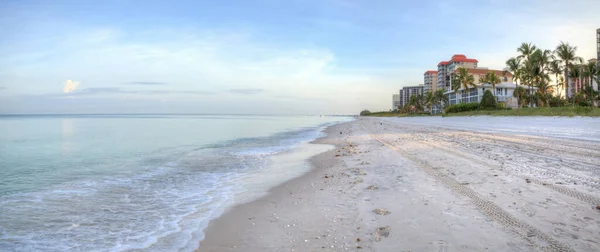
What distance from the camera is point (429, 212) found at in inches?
174

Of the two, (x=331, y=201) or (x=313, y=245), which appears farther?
(x=331, y=201)

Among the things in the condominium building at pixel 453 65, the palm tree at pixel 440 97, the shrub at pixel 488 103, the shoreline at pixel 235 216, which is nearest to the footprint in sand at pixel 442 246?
the shoreline at pixel 235 216

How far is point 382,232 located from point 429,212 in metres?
1.05

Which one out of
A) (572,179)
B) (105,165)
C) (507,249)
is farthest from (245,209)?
(105,165)

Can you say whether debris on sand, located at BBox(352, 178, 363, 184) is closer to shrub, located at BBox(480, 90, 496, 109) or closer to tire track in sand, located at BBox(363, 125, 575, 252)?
tire track in sand, located at BBox(363, 125, 575, 252)

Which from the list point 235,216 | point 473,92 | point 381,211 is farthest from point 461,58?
point 235,216

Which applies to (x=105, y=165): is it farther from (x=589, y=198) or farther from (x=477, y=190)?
(x=589, y=198)

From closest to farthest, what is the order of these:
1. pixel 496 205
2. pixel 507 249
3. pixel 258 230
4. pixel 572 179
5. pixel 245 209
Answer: pixel 507 249 → pixel 258 230 → pixel 496 205 → pixel 245 209 → pixel 572 179

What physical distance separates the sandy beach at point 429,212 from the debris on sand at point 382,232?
12 mm

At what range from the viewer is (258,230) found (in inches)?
165

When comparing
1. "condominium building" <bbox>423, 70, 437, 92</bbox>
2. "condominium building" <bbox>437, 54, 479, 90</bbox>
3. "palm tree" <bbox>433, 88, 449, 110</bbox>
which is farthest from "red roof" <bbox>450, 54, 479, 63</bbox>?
"palm tree" <bbox>433, 88, 449, 110</bbox>

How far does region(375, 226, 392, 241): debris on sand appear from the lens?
11.9 ft

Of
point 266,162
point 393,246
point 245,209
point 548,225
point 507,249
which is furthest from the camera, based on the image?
point 266,162

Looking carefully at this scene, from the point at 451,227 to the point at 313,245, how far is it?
1.70m
